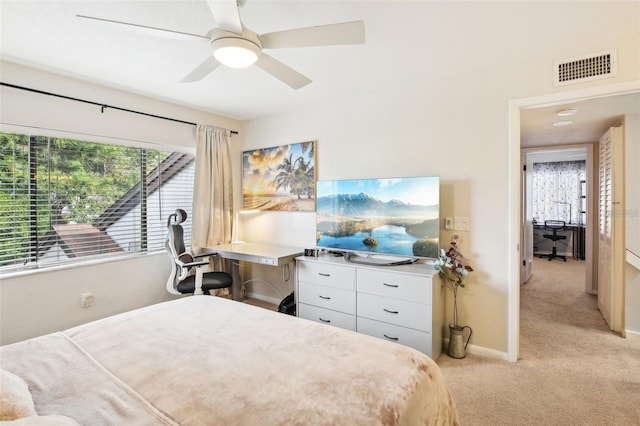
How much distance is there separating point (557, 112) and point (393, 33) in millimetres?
2304

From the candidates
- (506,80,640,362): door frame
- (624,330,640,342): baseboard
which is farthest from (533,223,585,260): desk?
(506,80,640,362): door frame

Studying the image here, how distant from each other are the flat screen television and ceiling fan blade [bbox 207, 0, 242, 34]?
1.86 metres

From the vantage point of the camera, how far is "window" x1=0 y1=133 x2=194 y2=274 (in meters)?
2.63

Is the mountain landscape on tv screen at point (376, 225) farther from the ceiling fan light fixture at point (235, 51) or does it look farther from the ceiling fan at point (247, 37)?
the ceiling fan light fixture at point (235, 51)

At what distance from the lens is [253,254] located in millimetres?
3305

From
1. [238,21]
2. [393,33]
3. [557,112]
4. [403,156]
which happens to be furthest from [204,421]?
[557,112]

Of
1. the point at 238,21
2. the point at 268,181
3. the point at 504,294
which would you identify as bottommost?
the point at 504,294

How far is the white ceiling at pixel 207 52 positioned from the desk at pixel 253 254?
1718 millimetres

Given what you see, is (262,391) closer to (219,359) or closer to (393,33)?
(219,359)

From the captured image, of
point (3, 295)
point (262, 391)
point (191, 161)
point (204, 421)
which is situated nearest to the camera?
point (204, 421)

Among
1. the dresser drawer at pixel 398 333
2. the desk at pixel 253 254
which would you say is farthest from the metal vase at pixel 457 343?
the desk at pixel 253 254

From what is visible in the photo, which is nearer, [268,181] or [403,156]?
[403,156]

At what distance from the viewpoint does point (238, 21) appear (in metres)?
1.49

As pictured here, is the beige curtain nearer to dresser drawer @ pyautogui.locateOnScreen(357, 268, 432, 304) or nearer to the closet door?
dresser drawer @ pyautogui.locateOnScreen(357, 268, 432, 304)
